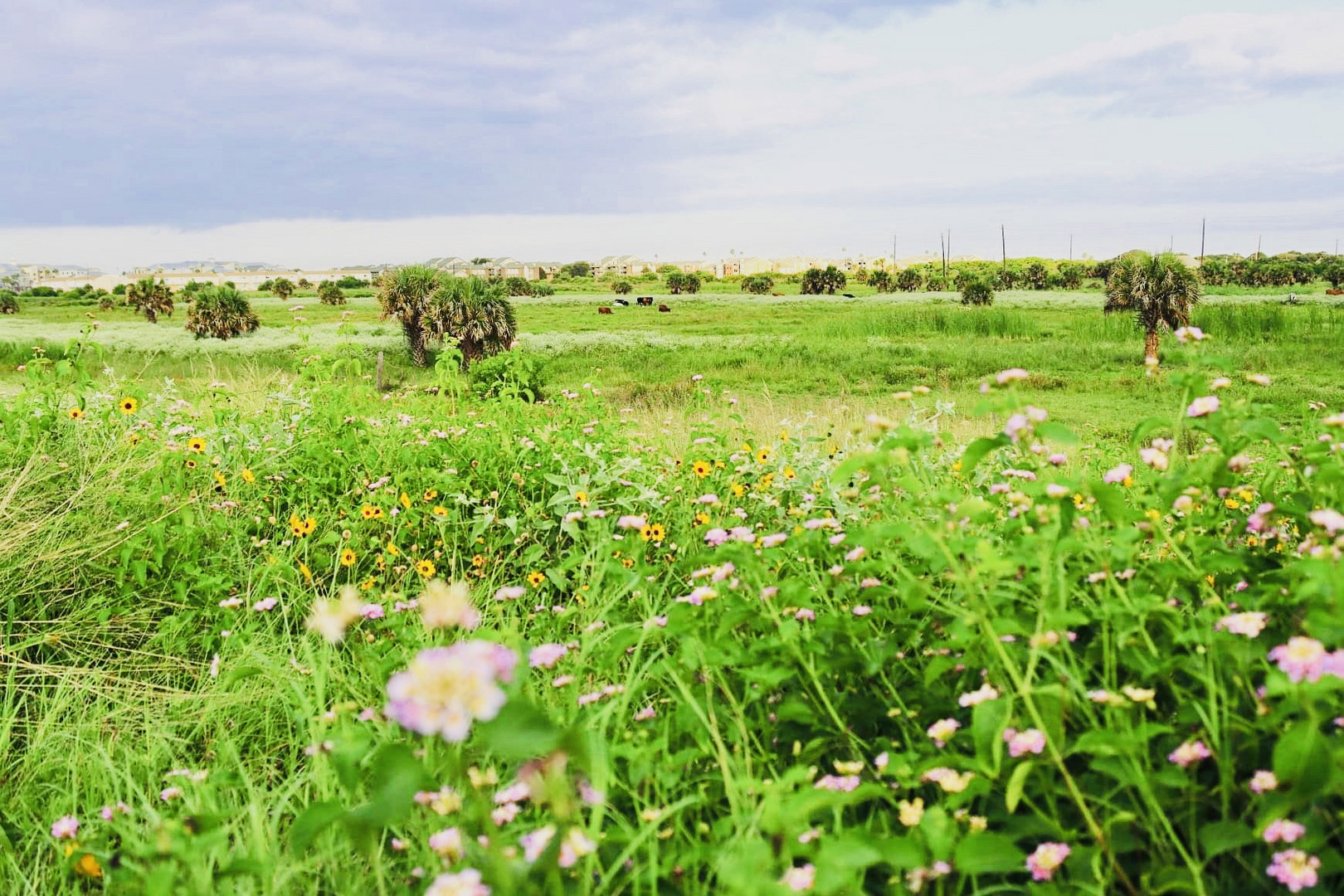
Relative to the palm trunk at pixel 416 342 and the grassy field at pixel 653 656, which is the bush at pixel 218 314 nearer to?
the palm trunk at pixel 416 342

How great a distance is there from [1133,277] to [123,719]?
23.3 m

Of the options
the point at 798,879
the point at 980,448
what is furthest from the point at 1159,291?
the point at 798,879

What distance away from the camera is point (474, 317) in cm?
2453

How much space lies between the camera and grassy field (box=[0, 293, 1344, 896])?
143 centimetres

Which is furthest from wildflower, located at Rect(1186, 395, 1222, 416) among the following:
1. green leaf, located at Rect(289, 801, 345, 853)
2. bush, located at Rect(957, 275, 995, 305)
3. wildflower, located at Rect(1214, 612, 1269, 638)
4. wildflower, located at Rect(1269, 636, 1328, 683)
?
bush, located at Rect(957, 275, 995, 305)

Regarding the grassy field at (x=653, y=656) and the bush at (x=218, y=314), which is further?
the bush at (x=218, y=314)

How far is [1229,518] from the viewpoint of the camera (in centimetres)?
325

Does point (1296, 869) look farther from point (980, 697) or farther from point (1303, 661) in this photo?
point (980, 697)

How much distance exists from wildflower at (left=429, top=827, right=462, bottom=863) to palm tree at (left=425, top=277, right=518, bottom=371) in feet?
76.7

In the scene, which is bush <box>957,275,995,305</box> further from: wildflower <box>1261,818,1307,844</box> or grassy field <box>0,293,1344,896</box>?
wildflower <box>1261,818,1307,844</box>

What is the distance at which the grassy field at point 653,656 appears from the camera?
1433mm

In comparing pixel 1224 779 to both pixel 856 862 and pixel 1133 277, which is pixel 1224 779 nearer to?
pixel 856 862

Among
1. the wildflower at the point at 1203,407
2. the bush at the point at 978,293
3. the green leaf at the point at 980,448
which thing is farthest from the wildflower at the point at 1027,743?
the bush at the point at 978,293

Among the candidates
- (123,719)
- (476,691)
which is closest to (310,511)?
(123,719)
